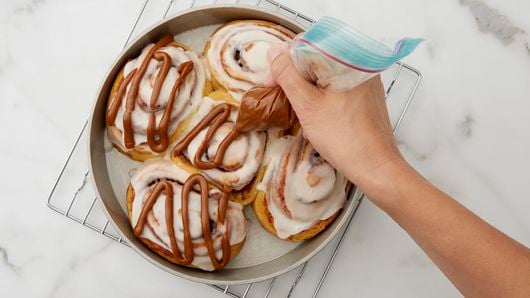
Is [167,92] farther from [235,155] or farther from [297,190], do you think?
[297,190]

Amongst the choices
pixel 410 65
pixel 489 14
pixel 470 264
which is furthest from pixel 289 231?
pixel 489 14

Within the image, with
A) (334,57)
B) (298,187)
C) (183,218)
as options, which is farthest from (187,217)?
(334,57)

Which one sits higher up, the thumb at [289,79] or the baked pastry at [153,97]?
the thumb at [289,79]

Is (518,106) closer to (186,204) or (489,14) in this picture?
(489,14)

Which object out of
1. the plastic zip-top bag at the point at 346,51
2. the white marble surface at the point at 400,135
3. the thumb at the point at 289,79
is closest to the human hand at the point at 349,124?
the thumb at the point at 289,79

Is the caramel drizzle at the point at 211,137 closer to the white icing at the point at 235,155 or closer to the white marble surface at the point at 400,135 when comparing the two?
the white icing at the point at 235,155

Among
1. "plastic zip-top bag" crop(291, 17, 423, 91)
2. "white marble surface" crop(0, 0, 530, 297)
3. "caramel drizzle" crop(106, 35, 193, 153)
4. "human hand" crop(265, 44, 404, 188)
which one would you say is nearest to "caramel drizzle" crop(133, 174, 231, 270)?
"caramel drizzle" crop(106, 35, 193, 153)
